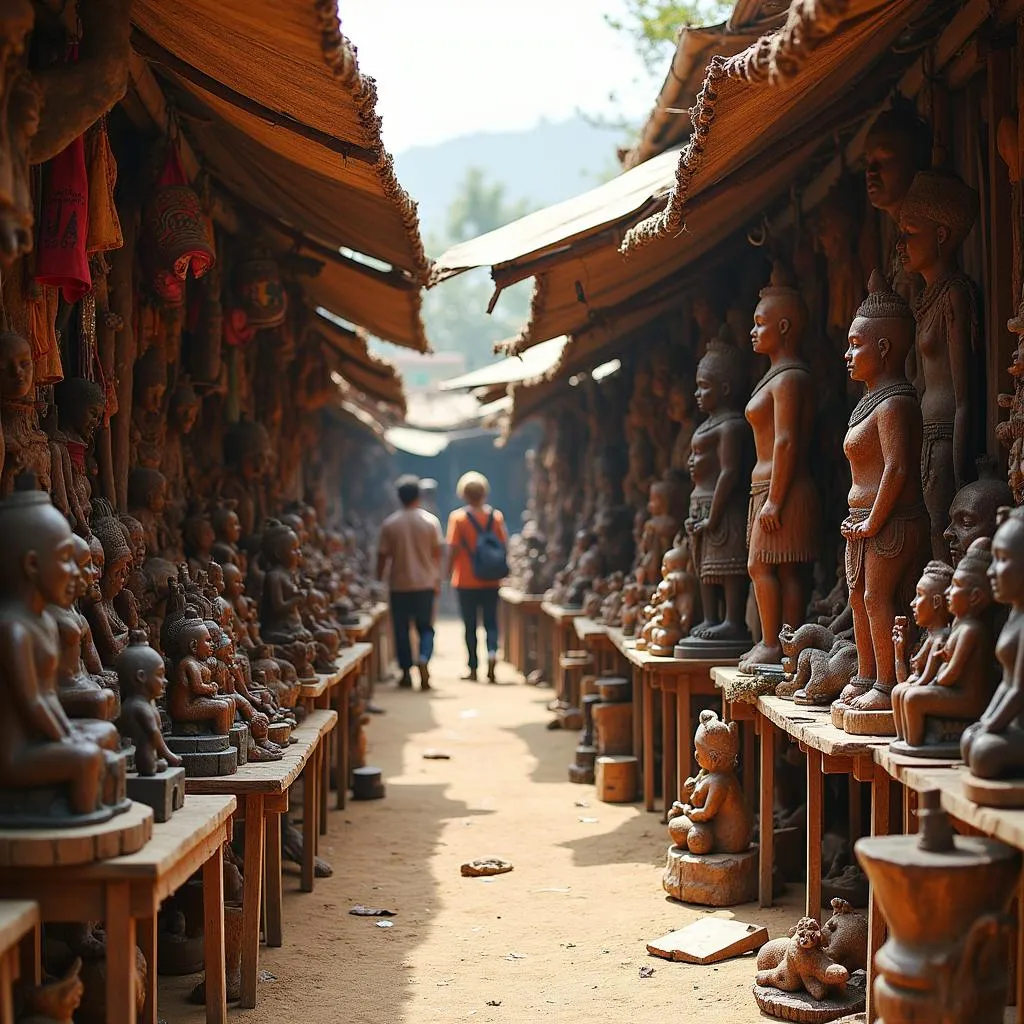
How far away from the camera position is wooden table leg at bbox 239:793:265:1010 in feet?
18.3

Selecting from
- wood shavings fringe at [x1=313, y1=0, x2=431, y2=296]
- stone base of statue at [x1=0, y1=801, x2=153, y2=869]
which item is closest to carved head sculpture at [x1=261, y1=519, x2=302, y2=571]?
wood shavings fringe at [x1=313, y1=0, x2=431, y2=296]

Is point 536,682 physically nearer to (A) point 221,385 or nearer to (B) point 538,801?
(B) point 538,801

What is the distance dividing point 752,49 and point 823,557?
3.43 metres

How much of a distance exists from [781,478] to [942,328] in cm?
150

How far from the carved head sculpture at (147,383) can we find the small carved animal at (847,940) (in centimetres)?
376

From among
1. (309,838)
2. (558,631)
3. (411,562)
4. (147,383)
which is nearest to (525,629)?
(411,562)

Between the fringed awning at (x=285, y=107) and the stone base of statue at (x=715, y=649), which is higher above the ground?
the fringed awning at (x=285, y=107)

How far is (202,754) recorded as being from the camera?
17.4 feet

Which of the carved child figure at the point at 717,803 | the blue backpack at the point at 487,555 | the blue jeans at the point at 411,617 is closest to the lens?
the carved child figure at the point at 717,803

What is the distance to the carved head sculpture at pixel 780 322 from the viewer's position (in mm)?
7230

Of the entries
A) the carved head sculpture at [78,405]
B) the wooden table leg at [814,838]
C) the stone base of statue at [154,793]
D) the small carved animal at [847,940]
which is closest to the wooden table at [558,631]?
the wooden table leg at [814,838]

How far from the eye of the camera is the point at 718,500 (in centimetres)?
816

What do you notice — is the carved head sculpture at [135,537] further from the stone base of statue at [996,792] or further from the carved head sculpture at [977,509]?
the stone base of statue at [996,792]

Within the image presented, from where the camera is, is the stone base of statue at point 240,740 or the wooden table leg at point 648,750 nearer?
the stone base of statue at point 240,740
